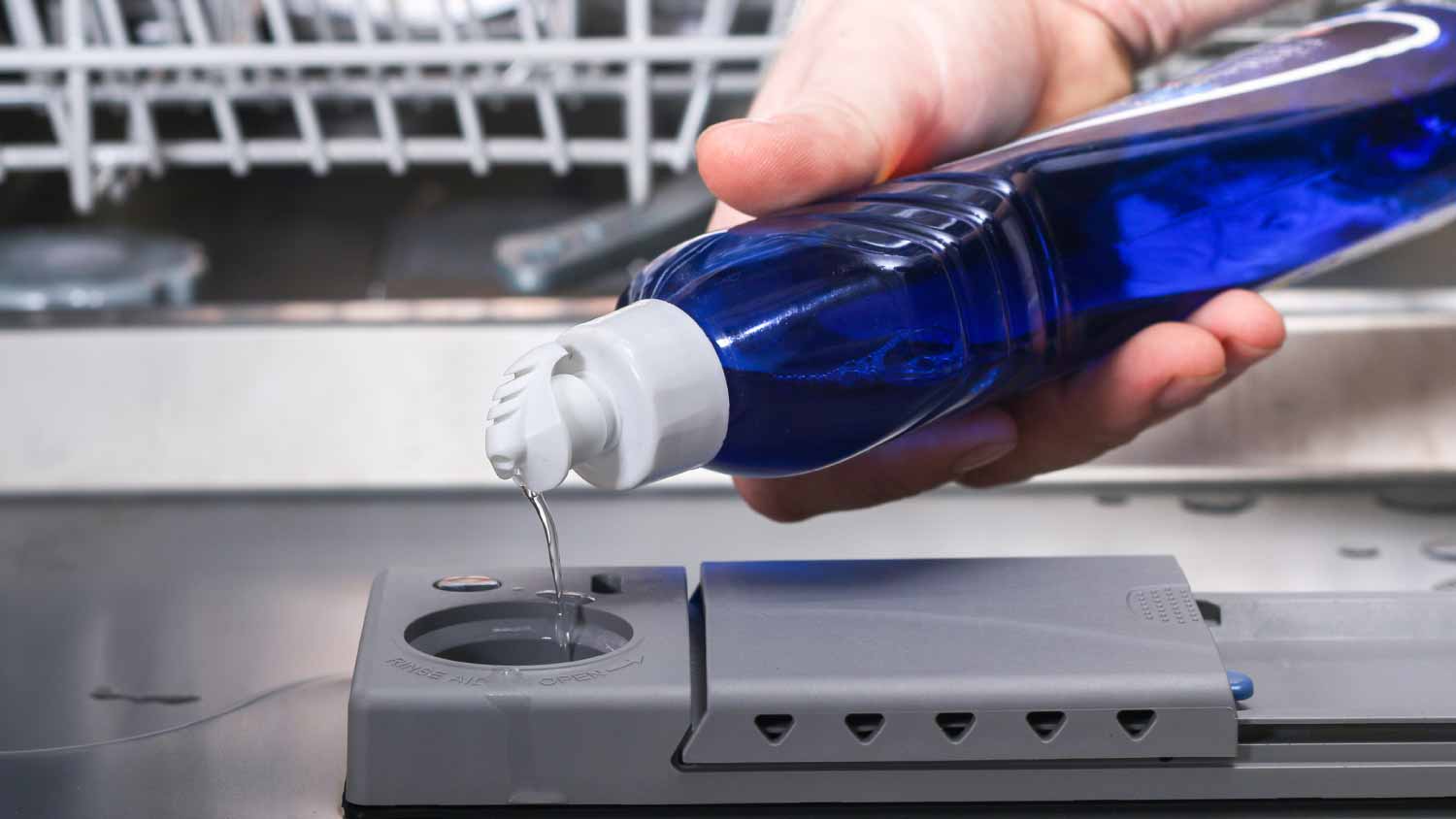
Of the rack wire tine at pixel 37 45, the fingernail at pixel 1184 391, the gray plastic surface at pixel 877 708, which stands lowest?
the gray plastic surface at pixel 877 708

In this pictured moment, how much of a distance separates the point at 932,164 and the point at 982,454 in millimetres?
127

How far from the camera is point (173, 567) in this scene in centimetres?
59

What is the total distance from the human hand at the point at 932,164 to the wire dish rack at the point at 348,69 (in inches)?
3.1

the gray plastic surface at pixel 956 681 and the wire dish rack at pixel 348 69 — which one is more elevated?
the wire dish rack at pixel 348 69

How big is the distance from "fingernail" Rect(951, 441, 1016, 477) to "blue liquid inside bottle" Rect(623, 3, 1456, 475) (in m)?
0.04

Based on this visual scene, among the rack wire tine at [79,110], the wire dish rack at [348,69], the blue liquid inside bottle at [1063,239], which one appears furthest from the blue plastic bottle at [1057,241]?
the rack wire tine at [79,110]

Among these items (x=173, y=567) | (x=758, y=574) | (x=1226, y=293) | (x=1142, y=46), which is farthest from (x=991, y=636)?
(x=1142, y=46)

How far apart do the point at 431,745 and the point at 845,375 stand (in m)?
0.15

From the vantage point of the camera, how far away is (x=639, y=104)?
69cm

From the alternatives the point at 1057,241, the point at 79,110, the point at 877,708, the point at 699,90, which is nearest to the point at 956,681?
the point at 877,708

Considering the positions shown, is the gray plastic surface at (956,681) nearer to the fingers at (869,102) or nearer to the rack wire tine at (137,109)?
the fingers at (869,102)

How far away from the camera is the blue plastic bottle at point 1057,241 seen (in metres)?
0.41

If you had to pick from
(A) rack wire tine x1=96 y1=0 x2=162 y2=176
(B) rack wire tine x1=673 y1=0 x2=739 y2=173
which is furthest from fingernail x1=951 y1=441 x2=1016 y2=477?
(A) rack wire tine x1=96 y1=0 x2=162 y2=176

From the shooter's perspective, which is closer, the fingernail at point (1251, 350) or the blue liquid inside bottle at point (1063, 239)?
the blue liquid inside bottle at point (1063, 239)
